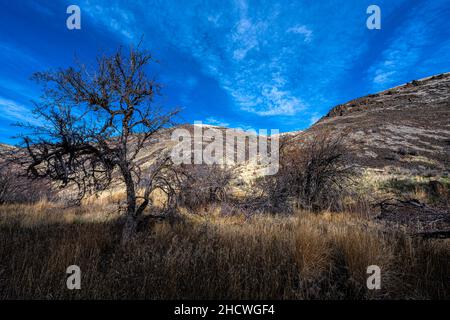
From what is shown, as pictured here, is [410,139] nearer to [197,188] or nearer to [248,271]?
[197,188]

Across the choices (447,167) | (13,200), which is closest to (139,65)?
(13,200)

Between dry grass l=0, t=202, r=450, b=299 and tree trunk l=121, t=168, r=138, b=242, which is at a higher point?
tree trunk l=121, t=168, r=138, b=242

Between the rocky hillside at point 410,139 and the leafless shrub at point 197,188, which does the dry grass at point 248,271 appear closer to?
the leafless shrub at point 197,188

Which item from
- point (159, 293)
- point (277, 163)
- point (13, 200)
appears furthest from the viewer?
point (13, 200)

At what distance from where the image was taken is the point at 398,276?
280 cm

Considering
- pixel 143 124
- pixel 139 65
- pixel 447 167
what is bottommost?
pixel 447 167

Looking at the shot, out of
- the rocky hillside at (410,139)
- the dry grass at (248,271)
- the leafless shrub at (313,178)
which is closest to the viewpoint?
the dry grass at (248,271)

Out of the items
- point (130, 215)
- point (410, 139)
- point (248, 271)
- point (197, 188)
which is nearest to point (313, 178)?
point (197, 188)

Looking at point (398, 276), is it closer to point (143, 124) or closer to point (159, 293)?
point (159, 293)

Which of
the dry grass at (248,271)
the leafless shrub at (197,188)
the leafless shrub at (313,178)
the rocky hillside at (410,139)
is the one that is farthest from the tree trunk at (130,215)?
the rocky hillside at (410,139)

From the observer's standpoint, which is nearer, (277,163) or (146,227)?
(146,227)

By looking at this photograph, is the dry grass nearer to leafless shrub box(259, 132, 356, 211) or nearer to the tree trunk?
the tree trunk

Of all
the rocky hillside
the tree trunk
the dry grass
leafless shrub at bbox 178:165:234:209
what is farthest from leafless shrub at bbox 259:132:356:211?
the tree trunk
